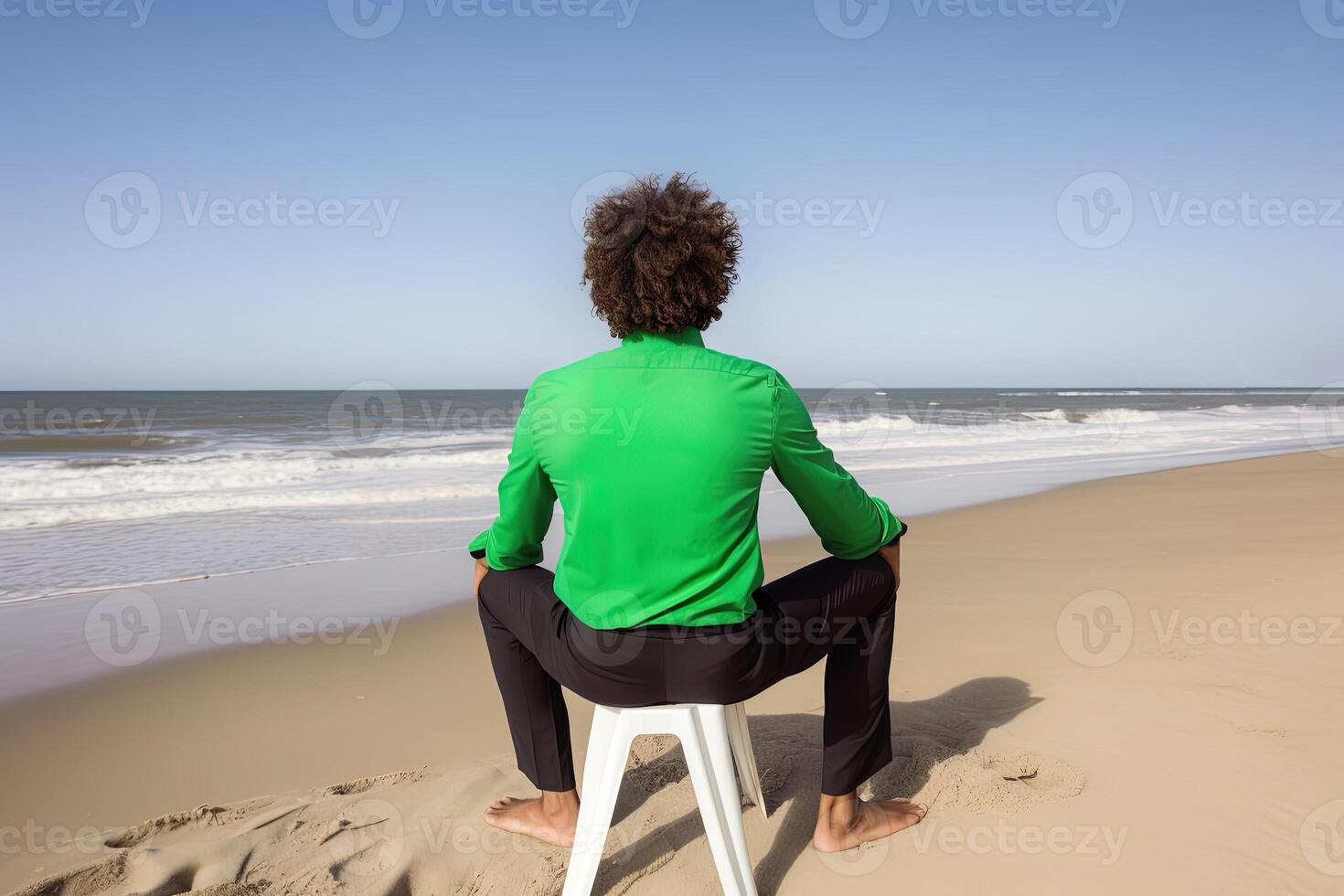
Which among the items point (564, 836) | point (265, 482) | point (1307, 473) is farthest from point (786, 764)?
point (1307, 473)

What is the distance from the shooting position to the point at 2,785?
2834 mm

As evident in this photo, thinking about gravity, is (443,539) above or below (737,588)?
below

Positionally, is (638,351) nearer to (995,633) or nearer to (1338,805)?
(1338,805)

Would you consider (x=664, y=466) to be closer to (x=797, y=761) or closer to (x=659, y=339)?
(x=659, y=339)

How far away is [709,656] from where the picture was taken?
5.91 ft

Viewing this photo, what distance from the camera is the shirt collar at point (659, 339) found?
183 cm

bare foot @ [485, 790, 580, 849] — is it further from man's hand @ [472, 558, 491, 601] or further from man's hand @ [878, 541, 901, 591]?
man's hand @ [878, 541, 901, 591]

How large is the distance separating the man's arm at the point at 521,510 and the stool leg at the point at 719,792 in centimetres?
54

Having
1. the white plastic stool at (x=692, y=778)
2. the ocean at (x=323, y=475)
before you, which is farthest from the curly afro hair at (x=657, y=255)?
the ocean at (x=323, y=475)

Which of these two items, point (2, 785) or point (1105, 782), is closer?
point (1105, 782)

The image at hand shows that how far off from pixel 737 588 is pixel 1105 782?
151 centimetres

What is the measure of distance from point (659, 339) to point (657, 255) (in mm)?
170

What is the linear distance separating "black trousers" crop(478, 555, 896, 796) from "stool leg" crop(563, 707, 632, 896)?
6 cm

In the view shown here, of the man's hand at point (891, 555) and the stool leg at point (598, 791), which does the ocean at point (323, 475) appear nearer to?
the stool leg at point (598, 791)
